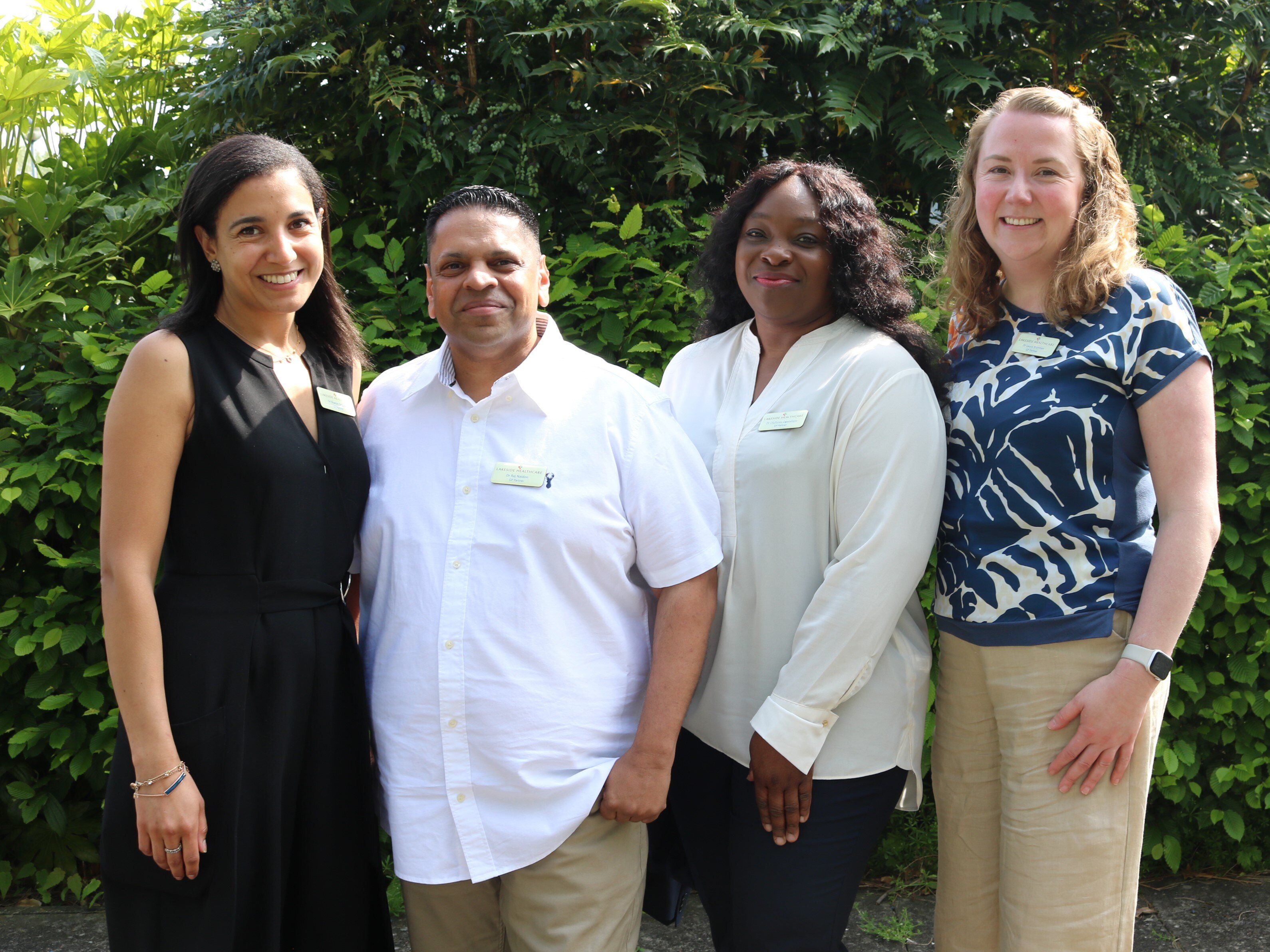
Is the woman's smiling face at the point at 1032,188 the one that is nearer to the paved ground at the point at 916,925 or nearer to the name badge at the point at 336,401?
the name badge at the point at 336,401

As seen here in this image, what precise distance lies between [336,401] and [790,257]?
113 centimetres

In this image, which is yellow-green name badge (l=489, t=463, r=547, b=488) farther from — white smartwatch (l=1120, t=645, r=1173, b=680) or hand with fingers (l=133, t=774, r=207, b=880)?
white smartwatch (l=1120, t=645, r=1173, b=680)

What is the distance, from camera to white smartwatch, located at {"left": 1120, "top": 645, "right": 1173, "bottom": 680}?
2025 millimetres

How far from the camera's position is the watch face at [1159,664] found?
2023mm

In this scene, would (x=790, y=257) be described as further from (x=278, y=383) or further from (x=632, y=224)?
(x=278, y=383)

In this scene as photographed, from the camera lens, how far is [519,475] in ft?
7.18

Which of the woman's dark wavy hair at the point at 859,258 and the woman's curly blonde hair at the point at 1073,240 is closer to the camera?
the woman's curly blonde hair at the point at 1073,240

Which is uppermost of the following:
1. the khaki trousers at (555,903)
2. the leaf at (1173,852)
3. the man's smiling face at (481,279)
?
the man's smiling face at (481,279)

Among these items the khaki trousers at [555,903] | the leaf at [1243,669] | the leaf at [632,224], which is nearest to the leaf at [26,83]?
the leaf at [632,224]

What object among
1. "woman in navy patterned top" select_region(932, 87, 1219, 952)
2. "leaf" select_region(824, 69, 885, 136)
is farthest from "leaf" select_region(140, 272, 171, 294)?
"woman in navy patterned top" select_region(932, 87, 1219, 952)

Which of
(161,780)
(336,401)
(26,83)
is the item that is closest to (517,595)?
(336,401)

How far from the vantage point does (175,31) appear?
406cm

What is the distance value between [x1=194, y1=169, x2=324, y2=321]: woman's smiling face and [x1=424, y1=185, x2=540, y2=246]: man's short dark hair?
0.30 meters

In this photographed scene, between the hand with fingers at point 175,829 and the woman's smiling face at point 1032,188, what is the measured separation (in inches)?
84.1
